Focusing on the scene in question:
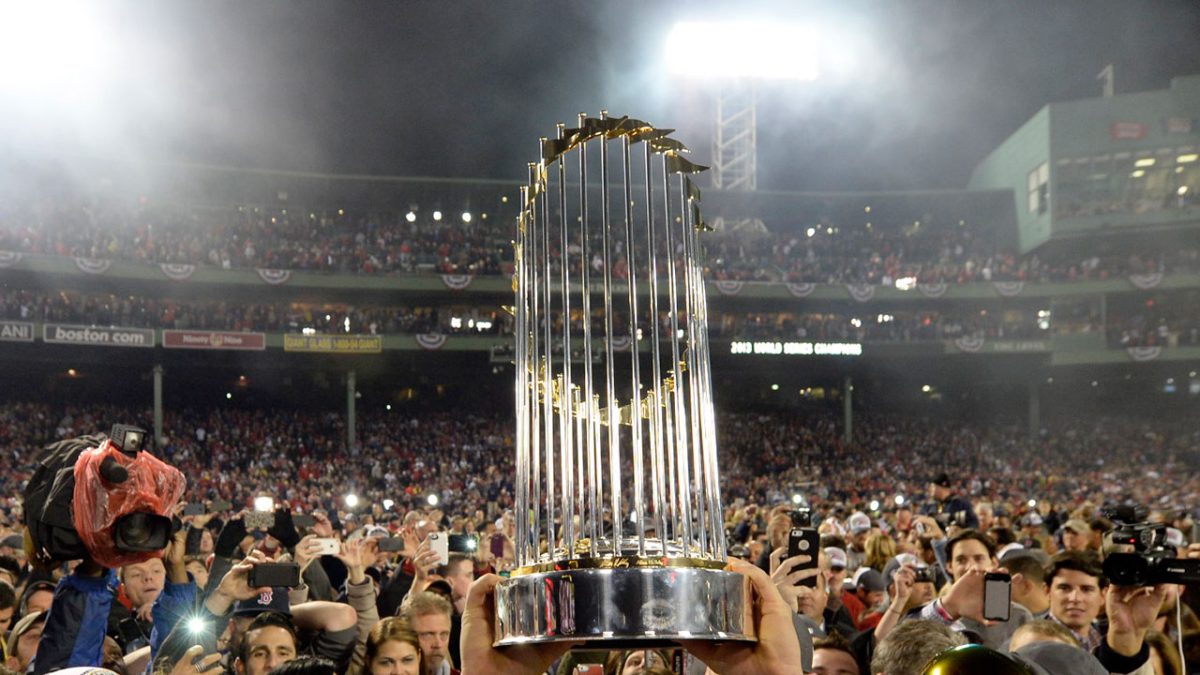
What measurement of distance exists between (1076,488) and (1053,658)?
32425 millimetres

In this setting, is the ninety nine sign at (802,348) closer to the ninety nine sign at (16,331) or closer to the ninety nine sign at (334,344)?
the ninety nine sign at (334,344)

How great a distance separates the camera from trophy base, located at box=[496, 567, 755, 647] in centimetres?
228

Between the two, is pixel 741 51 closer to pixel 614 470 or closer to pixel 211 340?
pixel 211 340

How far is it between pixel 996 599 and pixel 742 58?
1488 inches

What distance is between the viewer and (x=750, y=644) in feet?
7.93

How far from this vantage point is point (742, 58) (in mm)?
40312

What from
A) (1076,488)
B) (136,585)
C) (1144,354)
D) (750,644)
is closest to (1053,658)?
(750,644)

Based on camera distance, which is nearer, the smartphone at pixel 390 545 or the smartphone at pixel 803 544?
the smartphone at pixel 803 544

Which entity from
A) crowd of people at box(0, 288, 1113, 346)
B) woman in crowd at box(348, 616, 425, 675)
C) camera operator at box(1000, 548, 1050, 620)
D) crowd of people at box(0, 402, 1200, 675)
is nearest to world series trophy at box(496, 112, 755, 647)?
crowd of people at box(0, 402, 1200, 675)

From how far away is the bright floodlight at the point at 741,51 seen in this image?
1537 inches

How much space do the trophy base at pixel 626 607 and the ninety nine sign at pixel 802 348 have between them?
3531cm

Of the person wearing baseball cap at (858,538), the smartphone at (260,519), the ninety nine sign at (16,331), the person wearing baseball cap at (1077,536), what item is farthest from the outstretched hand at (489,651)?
the ninety nine sign at (16,331)

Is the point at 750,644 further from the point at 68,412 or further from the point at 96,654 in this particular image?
the point at 68,412

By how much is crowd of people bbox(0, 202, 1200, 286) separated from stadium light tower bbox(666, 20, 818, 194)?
3.74 meters
